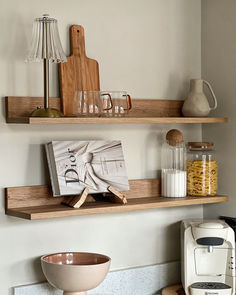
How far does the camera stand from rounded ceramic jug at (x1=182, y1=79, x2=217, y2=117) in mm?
2635

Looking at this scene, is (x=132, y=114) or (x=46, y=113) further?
(x=132, y=114)

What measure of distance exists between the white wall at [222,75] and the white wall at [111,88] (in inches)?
2.2

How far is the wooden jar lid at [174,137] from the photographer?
8.44ft

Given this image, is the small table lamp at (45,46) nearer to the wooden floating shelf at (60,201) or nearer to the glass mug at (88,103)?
the glass mug at (88,103)

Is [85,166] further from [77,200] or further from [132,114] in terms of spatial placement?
[132,114]

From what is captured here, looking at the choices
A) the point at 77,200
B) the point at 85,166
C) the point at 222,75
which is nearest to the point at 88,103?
the point at 85,166

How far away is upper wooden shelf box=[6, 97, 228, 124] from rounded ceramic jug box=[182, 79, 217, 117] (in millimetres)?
45

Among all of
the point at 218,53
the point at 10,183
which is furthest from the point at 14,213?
the point at 218,53

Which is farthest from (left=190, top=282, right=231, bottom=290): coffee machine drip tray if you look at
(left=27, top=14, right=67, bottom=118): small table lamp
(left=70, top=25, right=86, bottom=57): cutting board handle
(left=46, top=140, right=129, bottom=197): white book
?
(left=70, top=25, right=86, bottom=57): cutting board handle

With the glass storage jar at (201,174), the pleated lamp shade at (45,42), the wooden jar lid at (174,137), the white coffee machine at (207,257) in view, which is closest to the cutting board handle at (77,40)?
the pleated lamp shade at (45,42)

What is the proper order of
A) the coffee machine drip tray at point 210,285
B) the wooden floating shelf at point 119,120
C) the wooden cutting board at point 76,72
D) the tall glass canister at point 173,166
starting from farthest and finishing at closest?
the tall glass canister at point 173,166 < the coffee machine drip tray at point 210,285 < the wooden cutting board at point 76,72 < the wooden floating shelf at point 119,120

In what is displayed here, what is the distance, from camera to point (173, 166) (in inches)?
106

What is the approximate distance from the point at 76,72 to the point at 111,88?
20 cm

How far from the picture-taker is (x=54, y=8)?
2355 mm
